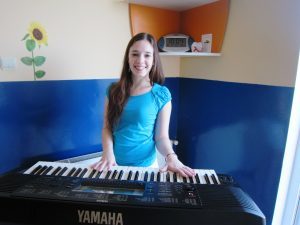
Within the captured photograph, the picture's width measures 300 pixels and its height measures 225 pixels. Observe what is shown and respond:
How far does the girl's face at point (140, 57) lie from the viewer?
109 centimetres

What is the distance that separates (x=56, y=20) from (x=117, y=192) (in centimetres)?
109

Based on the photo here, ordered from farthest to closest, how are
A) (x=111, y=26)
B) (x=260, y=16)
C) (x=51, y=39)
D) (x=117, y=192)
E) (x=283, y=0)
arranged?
(x=111, y=26) → (x=51, y=39) → (x=260, y=16) → (x=283, y=0) → (x=117, y=192)

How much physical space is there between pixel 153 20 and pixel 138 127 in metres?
0.84

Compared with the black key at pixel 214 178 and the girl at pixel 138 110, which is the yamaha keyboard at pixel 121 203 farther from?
the girl at pixel 138 110

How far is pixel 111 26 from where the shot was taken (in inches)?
59.1

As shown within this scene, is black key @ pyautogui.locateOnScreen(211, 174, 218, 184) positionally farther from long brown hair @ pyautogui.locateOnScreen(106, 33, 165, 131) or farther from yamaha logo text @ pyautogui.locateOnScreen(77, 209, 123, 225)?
long brown hair @ pyautogui.locateOnScreen(106, 33, 165, 131)

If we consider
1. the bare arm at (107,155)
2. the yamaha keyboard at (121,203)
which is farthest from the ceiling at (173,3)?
the yamaha keyboard at (121,203)

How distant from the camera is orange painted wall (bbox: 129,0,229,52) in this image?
1441 millimetres

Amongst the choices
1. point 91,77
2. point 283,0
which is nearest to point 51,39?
point 91,77

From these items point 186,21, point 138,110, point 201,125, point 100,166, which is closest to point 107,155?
point 100,166

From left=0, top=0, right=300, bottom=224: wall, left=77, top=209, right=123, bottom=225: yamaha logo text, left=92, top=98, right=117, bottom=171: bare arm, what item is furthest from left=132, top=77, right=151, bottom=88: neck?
left=77, top=209, right=123, bottom=225: yamaha logo text

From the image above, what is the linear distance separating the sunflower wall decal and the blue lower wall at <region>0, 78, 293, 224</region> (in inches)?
3.9

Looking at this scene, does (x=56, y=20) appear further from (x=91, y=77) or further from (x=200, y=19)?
(x=200, y=19)

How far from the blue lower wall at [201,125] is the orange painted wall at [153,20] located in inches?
16.1
